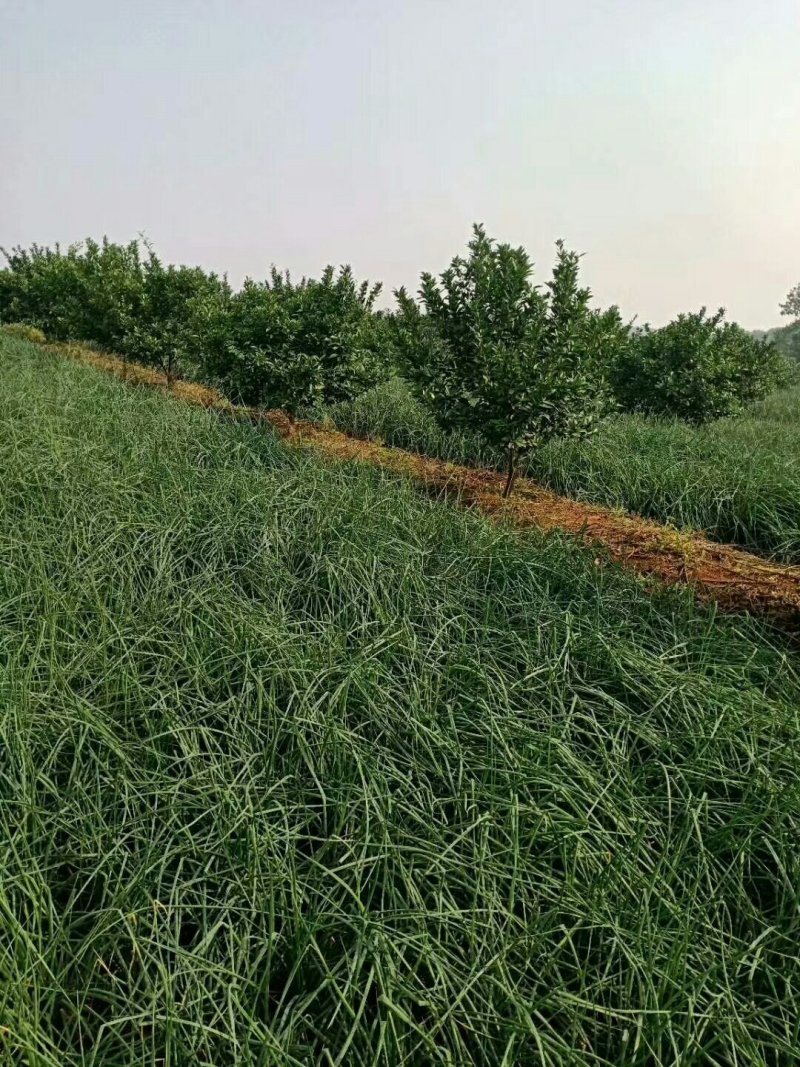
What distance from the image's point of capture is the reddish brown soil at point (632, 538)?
412cm

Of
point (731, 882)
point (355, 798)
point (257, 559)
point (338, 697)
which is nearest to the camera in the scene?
point (731, 882)

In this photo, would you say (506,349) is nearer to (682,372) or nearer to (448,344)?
(448,344)

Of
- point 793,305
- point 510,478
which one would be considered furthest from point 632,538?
point 793,305

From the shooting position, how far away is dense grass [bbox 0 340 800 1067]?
5.64ft

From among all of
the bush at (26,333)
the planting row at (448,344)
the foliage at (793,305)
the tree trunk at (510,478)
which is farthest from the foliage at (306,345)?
the foliage at (793,305)

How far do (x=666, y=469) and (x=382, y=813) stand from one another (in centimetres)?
590

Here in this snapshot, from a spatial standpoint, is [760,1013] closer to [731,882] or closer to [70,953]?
[731,882]

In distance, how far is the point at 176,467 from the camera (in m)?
5.34

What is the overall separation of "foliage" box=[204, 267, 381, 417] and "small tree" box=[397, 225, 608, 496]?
5.66 feet

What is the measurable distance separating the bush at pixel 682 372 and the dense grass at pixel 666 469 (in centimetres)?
146

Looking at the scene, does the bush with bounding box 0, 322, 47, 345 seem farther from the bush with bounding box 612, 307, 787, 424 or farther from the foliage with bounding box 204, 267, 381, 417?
the bush with bounding box 612, 307, 787, 424

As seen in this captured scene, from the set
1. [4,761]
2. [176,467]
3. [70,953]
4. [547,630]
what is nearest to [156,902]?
Answer: [70,953]

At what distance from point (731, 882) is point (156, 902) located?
167cm

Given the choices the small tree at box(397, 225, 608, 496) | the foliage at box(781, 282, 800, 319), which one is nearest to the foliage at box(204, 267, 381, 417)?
the small tree at box(397, 225, 608, 496)
